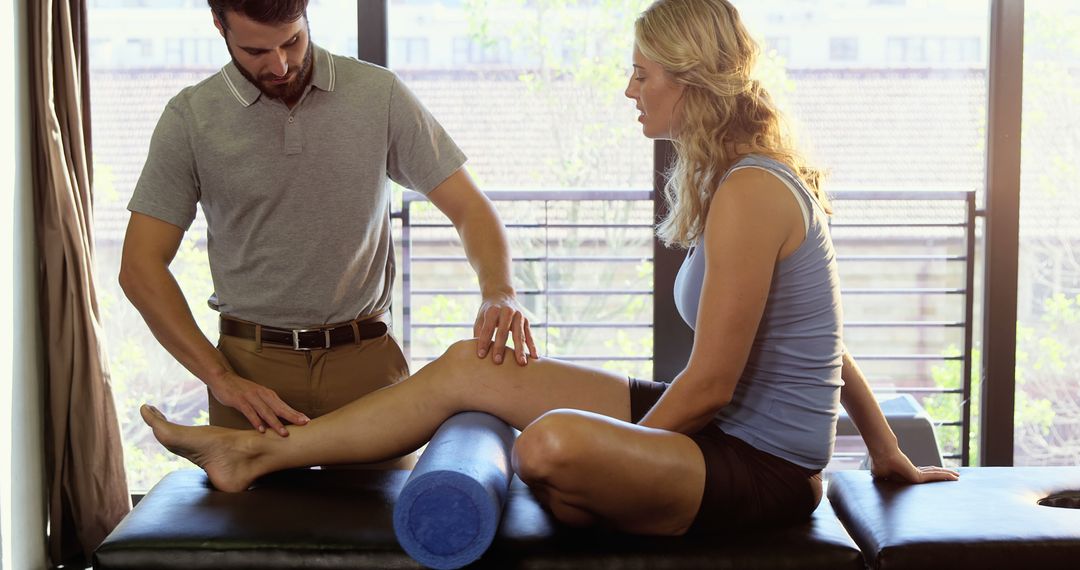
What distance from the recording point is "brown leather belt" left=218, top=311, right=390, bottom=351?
241 cm

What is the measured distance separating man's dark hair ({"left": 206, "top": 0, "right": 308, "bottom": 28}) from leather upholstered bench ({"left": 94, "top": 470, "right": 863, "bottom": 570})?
969 millimetres

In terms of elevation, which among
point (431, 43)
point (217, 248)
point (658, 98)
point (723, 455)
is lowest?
point (723, 455)

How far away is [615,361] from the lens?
350 centimetres

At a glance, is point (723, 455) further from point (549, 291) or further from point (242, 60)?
point (549, 291)

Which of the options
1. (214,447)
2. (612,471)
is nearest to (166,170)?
(214,447)

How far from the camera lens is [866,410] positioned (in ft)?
7.40

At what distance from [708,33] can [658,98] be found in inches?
6.4

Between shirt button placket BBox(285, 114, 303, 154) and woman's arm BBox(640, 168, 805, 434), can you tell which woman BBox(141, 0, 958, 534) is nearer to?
woman's arm BBox(640, 168, 805, 434)

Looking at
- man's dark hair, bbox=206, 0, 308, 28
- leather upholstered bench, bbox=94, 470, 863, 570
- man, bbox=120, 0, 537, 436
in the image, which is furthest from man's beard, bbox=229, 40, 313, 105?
leather upholstered bench, bbox=94, 470, 863, 570

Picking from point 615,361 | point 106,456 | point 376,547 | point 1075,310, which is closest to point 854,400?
point 376,547

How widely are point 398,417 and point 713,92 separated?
2.92 ft

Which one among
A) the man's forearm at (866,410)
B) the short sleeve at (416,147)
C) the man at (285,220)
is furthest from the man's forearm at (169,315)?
the man's forearm at (866,410)

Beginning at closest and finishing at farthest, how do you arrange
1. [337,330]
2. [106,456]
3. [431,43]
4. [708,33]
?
[708,33], [337,330], [106,456], [431,43]

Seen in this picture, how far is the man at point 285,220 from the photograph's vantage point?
2.36m
